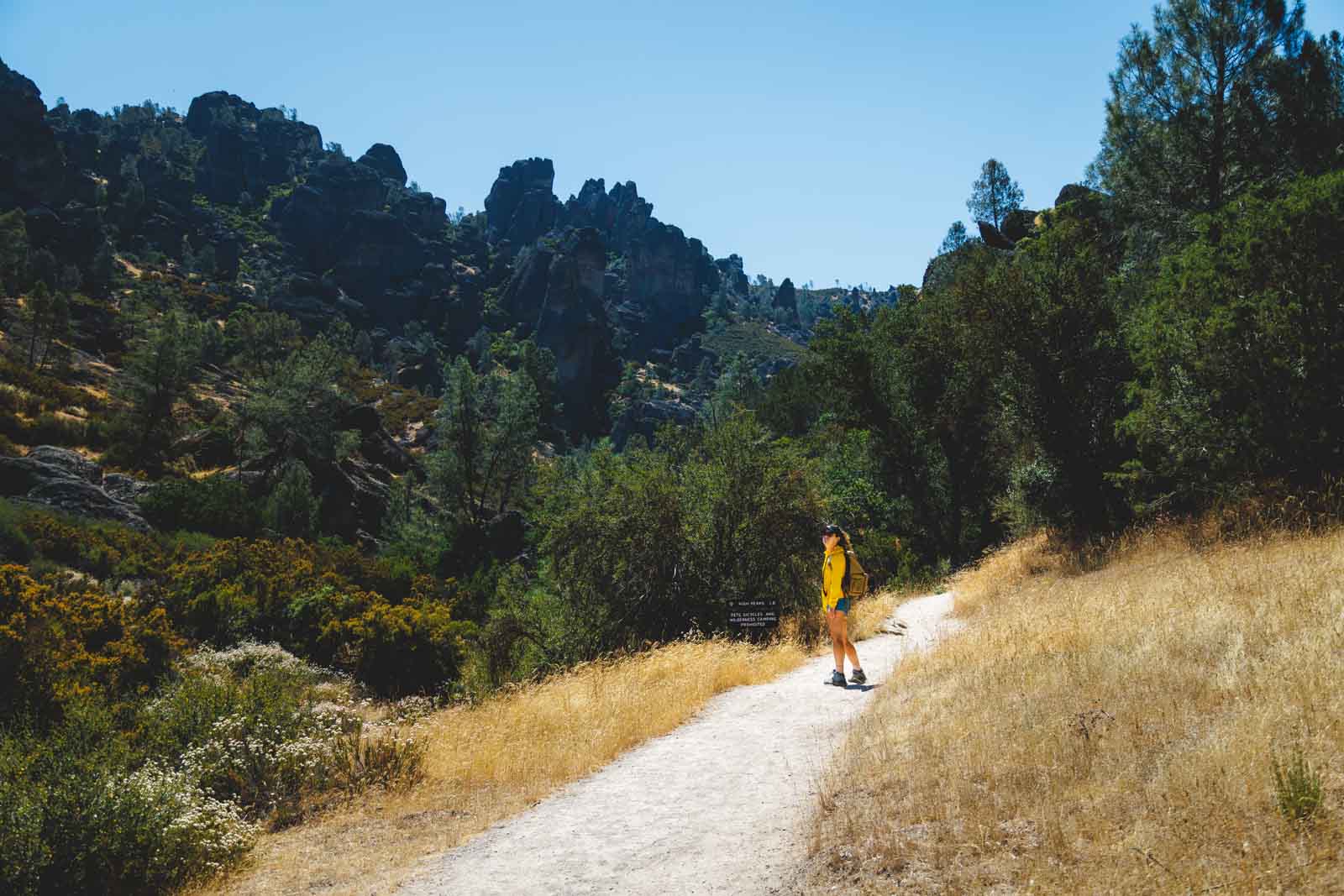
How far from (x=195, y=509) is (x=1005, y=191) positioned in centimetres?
6328

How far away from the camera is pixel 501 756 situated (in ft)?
27.7

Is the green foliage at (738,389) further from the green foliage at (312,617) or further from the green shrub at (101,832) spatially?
the green shrub at (101,832)

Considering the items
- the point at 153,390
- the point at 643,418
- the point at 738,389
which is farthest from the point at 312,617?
the point at 643,418

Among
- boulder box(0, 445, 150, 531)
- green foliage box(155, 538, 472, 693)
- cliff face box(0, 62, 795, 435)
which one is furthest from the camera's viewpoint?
cliff face box(0, 62, 795, 435)

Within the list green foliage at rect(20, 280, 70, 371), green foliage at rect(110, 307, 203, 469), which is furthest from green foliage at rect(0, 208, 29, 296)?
green foliage at rect(110, 307, 203, 469)

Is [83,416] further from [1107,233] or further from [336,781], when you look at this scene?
[1107,233]

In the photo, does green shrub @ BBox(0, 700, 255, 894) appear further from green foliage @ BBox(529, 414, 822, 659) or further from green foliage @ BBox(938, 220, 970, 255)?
green foliage @ BBox(938, 220, 970, 255)

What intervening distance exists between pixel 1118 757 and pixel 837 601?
4.79 metres

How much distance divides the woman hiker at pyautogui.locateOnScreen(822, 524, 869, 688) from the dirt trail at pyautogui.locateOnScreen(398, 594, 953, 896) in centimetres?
70

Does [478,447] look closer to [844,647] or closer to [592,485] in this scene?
[592,485]

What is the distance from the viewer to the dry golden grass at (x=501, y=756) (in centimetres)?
606

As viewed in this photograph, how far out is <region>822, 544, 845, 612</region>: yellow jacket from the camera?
9562 mm

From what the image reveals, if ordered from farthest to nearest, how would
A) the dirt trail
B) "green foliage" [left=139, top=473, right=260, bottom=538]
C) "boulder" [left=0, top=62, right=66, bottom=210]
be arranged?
"boulder" [left=0, top=62, right=66, bottom=210] < "green foliage" [left=139, top=473, right=260, bottom=538] < the dirt trail

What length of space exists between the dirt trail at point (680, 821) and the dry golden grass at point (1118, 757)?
0.41 metres
